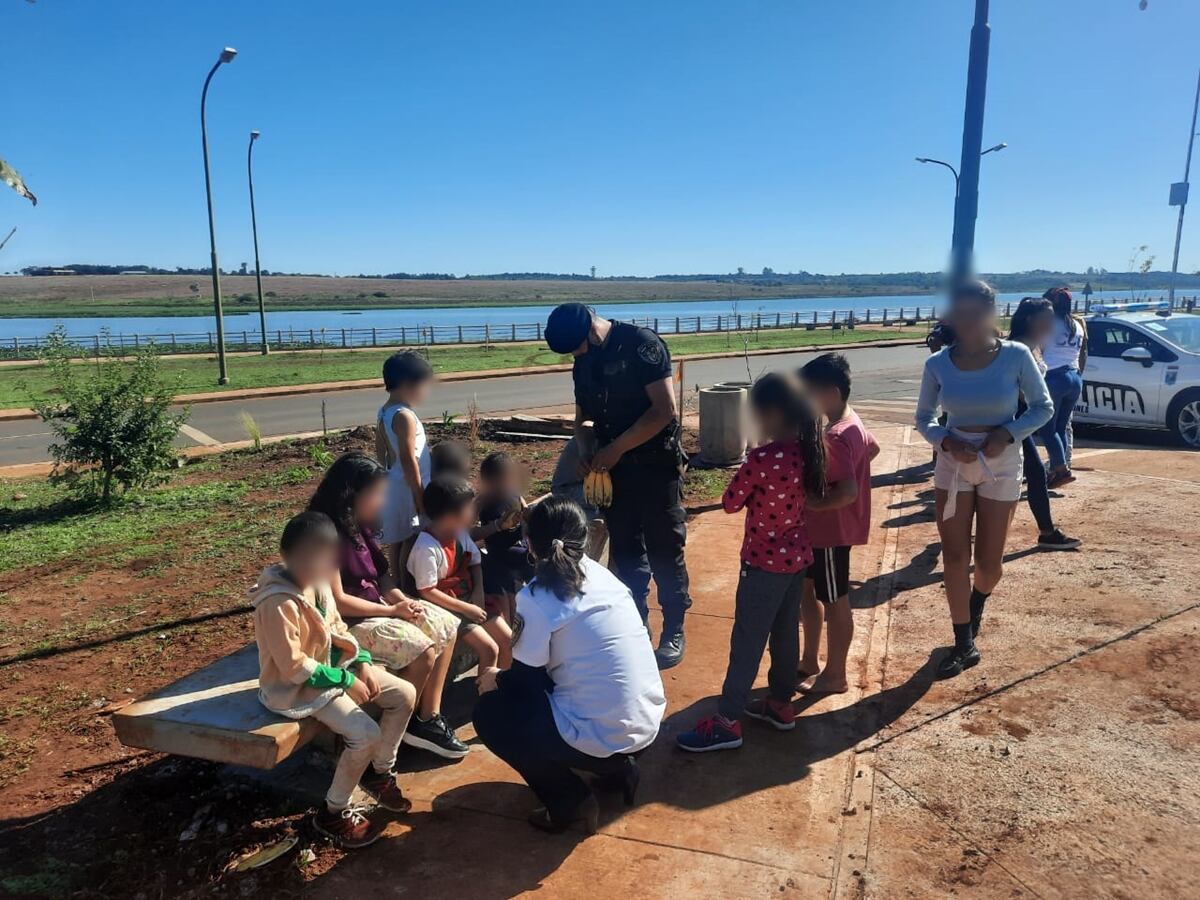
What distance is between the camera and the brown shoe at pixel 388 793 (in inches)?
121

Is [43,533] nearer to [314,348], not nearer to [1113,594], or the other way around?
[1113,594]

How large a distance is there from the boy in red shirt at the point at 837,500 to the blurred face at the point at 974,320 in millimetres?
678

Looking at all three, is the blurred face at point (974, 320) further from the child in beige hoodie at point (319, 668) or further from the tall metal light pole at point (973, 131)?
the tall metal light pole at point (973, 131)

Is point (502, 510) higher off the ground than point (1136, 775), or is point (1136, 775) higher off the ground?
point (502, 510)

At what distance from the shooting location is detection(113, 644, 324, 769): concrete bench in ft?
→ 9.05

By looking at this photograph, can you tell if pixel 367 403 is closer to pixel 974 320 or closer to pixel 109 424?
pixel 109 424

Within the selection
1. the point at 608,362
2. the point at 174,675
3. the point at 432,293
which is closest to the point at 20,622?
the point at 174,675

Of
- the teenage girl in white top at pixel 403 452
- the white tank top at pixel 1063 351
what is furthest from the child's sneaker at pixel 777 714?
the white tank top at pixel 1063 351

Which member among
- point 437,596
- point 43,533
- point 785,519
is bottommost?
point 43,533

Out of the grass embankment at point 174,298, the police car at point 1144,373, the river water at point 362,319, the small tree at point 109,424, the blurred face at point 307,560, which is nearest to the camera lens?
the blurred face at point 307,560

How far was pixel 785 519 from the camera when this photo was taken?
3.44 metres

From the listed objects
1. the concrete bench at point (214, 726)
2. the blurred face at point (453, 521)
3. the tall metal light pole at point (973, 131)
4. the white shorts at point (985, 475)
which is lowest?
the concrete bench at point (214, 726)

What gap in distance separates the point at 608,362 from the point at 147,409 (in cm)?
606

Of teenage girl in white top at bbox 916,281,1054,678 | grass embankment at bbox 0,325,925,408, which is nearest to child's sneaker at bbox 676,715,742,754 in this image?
teenage girl in white top at bbox 916,281,1054,678
